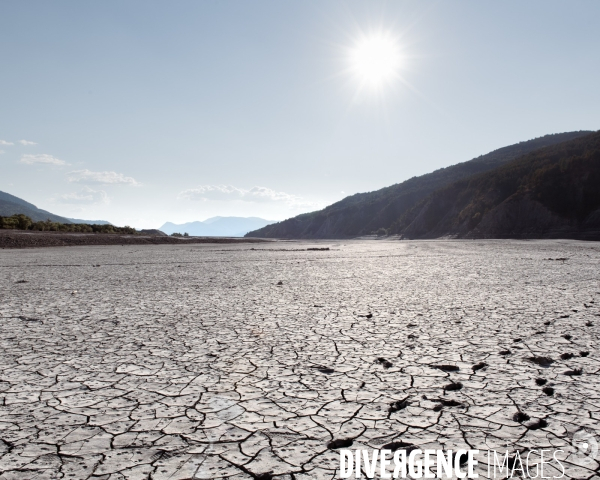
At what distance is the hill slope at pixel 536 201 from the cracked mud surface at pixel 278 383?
43.3 meters

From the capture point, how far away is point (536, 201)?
165 feet

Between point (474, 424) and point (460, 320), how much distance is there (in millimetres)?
3291

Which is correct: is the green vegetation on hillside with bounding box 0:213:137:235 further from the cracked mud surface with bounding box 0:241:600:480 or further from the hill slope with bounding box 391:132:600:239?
the hill slope with bounding box 391:132:600:239

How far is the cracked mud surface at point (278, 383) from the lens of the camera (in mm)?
2350

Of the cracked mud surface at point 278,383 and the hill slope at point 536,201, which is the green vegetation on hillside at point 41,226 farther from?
the hill slope at point 536,201

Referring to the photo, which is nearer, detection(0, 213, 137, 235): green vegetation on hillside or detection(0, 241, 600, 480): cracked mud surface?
detection(0, 241, 600, 480): cracked mud surface

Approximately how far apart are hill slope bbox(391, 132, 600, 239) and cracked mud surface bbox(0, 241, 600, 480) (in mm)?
43302

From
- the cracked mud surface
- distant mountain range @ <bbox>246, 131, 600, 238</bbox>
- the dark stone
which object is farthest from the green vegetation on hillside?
distant mountain range @ <bbox>246, 131, 600, 238</bbox>

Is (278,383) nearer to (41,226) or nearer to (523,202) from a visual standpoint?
(41,226)

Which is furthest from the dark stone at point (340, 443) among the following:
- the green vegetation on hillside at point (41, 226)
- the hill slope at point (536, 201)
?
the hill slope at point (536, 201)

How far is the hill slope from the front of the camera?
46219 mm

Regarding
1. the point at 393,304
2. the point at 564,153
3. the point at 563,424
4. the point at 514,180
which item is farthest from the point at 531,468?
the point at 564,153

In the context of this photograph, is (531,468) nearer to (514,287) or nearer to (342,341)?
(342,341)

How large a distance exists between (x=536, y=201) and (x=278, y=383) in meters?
56.6
